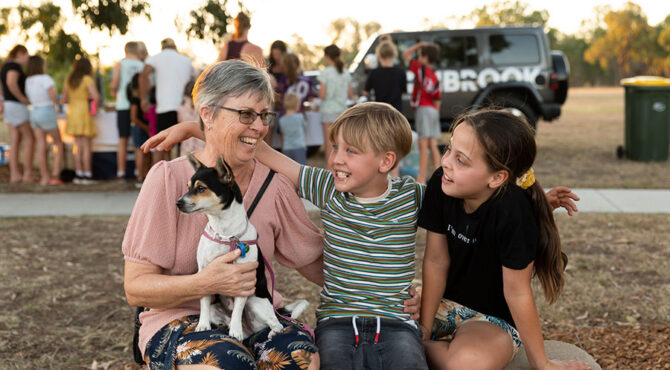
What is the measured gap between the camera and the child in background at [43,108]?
9.70 meters

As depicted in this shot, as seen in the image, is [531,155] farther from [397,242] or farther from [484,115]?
[397,242]

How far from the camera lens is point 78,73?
996cm

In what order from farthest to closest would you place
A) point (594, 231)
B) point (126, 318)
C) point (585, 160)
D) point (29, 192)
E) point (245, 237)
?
point (585, 160), point (29, 192), point (594, 231), point (126, 318), point (245, 237)

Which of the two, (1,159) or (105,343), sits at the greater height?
(1,159)

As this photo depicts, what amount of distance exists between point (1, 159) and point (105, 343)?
832 cm

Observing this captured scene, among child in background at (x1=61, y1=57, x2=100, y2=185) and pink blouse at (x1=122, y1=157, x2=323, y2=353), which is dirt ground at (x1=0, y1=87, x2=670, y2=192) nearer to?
child in background at (x1=61, y1=57, x2=100, y2=185)

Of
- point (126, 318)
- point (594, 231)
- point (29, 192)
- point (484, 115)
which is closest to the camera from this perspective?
point (484, 115)

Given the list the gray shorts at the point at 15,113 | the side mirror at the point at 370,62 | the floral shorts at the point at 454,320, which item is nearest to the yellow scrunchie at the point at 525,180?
the floral shorts at the point at 454,320

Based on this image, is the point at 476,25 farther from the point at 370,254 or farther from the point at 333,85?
the point at 370,254

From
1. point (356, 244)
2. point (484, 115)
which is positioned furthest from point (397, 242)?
point (484, 115)

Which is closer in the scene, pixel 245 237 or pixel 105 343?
pixel 245 237

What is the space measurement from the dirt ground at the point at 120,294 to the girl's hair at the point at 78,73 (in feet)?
9.63

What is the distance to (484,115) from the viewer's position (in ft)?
8.70

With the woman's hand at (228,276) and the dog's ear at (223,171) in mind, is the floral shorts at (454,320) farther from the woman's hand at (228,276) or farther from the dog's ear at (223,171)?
the dog's ear at (223,171)
